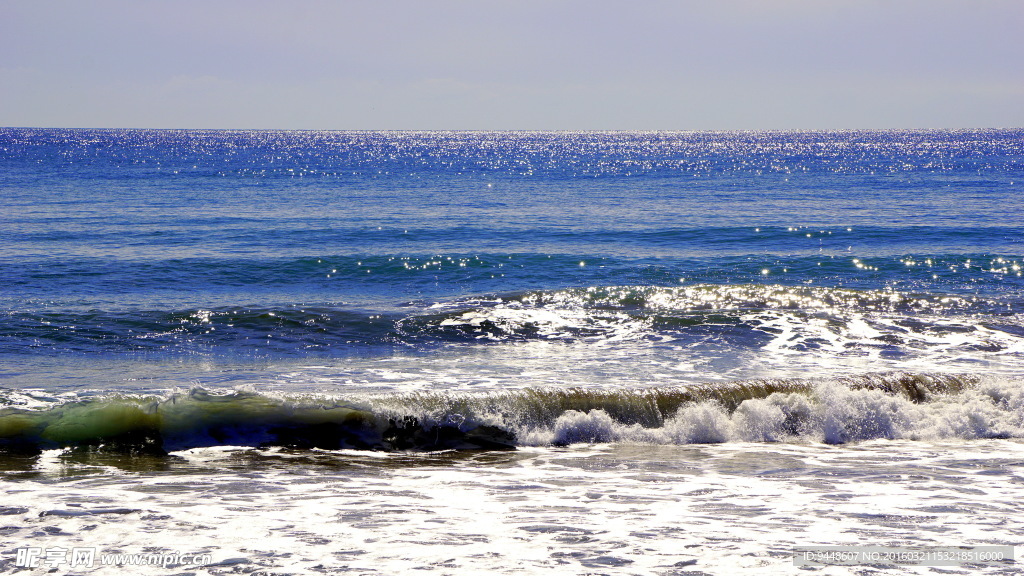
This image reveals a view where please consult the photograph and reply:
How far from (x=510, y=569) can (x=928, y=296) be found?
15966mm

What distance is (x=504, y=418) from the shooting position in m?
11.0

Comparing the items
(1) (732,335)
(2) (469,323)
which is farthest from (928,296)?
(2) (469,323)

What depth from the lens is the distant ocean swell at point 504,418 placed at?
10.3m

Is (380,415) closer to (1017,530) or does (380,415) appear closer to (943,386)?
(1017,530)

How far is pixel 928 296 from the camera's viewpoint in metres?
18.5
